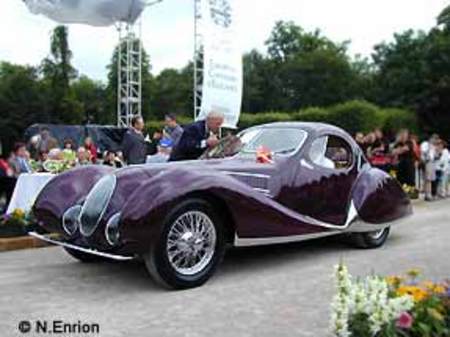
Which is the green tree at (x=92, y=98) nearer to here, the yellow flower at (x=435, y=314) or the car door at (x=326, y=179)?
the car door at (x=326, y=179)

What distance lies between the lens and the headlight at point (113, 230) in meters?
6.04

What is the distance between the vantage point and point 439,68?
52.4 m

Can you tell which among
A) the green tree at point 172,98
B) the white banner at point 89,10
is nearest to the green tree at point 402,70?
the green tree at point 172,98

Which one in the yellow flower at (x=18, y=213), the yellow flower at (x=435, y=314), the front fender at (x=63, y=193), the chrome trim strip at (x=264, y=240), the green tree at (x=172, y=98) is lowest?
the yellow flower at (x=18, y=213)

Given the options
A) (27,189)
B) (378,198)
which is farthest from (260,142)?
(27,189)

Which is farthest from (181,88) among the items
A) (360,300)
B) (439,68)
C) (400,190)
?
(360,300)

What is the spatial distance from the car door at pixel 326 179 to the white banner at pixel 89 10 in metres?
10.5

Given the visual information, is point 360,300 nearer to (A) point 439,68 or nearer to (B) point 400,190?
(B) point 400,190

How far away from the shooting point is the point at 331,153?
27.3 ft

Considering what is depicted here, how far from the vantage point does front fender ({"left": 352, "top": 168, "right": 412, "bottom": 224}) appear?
8.16 m

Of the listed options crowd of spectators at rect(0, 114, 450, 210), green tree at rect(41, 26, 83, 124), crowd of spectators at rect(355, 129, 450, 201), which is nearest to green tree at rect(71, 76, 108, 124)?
green tree at rect(41, 26, 83, 124)

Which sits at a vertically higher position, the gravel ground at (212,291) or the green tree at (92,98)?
the green tree at (92,98)

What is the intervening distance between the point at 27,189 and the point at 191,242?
16.3 ft

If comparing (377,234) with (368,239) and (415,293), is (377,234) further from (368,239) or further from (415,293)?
(415,293)
